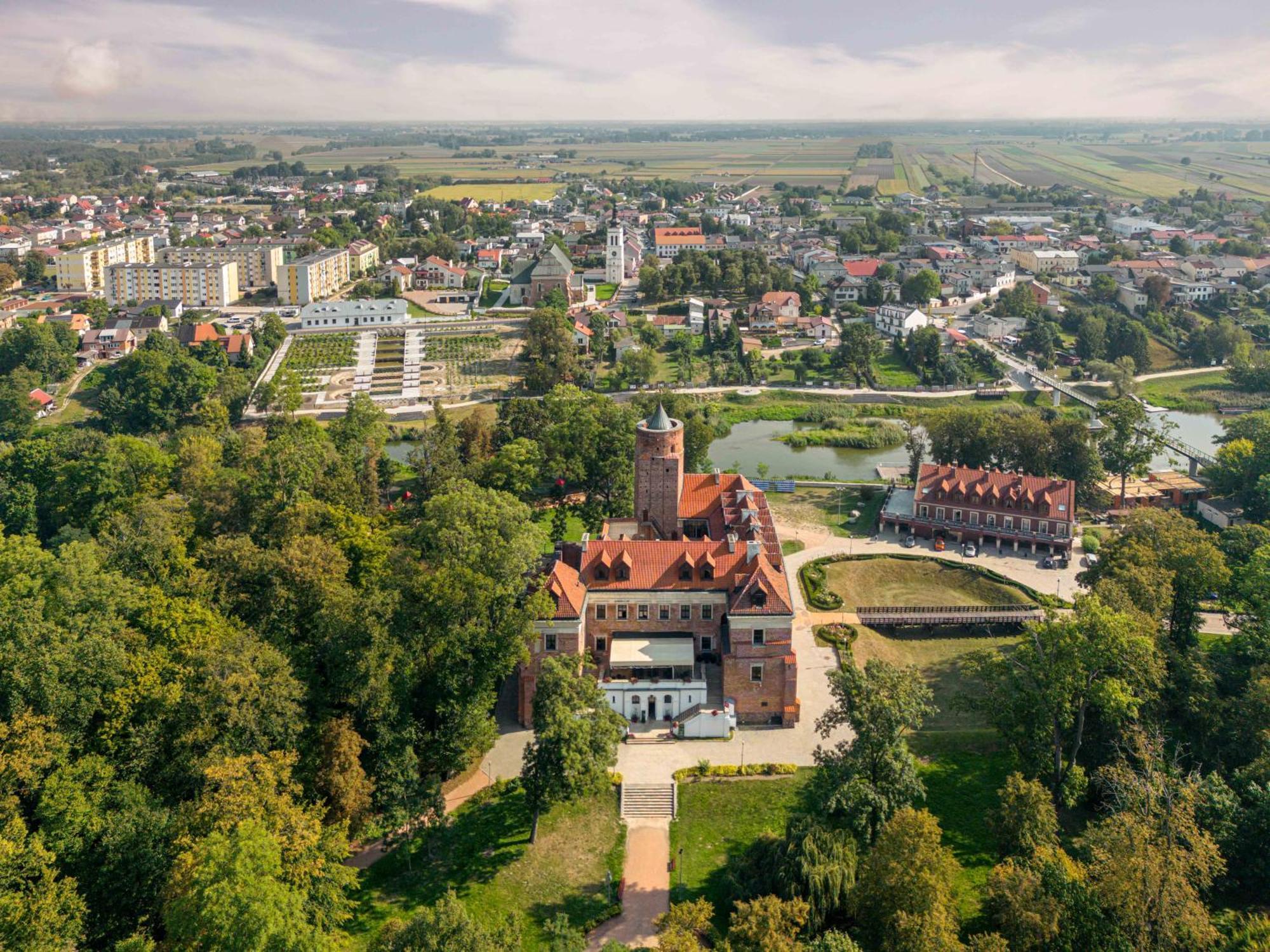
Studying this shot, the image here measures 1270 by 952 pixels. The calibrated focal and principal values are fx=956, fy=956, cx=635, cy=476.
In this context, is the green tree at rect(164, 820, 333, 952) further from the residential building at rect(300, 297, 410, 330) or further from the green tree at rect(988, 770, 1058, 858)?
→ the residential building at rect(300, 297, 410, 330)

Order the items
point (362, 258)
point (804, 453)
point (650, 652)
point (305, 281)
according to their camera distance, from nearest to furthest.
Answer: point (650, 652), point (804, 453), point (305, 281), point (362, 258)

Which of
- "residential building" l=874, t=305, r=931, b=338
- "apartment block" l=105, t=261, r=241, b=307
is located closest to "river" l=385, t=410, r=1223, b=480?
"residential building" l=874, t=305, r=931, b=338

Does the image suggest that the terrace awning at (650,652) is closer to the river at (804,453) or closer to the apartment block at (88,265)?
the river at (804,453)

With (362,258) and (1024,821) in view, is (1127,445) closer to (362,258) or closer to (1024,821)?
(1024,821)

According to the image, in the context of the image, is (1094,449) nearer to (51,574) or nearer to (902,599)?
(902,599)

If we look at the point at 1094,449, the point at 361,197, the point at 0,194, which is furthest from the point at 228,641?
the point at 0,194

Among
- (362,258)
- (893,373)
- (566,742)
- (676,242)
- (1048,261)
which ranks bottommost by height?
(566,742)

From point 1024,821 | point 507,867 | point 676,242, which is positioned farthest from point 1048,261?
point 507,867
